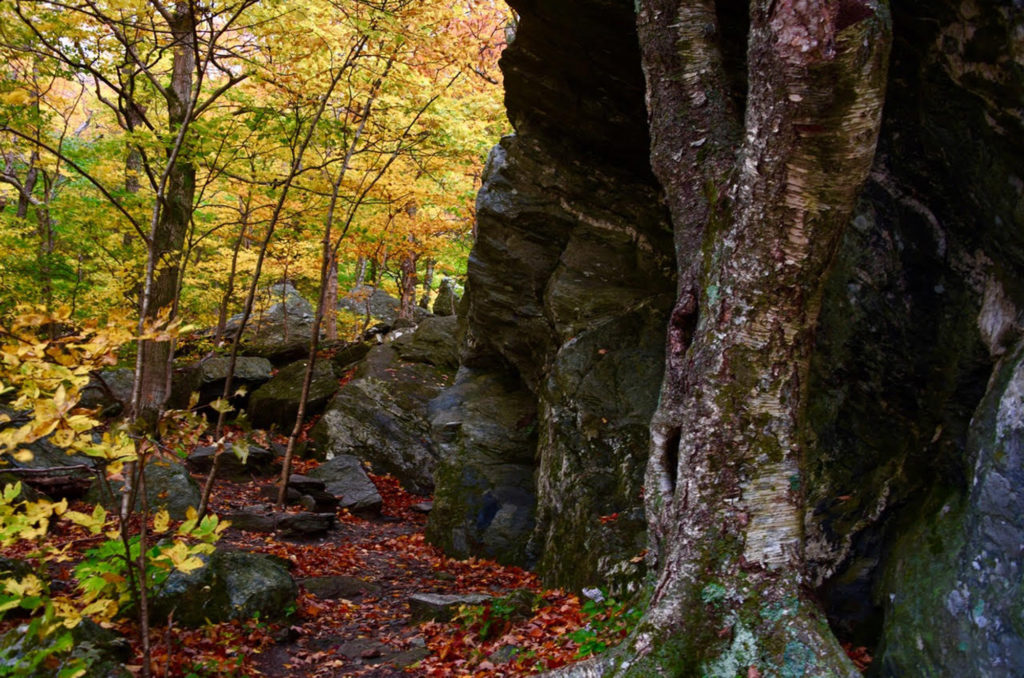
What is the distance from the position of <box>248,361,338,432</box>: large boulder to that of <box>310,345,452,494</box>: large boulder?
1.07 metres

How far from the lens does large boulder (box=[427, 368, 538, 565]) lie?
7.94 meters

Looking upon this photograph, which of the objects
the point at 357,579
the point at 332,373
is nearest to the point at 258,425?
the point at 332,373

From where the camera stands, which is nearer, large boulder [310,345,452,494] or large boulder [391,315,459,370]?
large boulder [310,345,452,494]

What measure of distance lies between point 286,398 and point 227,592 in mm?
8337

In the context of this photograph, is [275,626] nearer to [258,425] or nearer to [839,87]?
[839,87]

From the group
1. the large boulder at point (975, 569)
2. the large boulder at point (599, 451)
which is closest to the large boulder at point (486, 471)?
the large boulder at point (599, 451)

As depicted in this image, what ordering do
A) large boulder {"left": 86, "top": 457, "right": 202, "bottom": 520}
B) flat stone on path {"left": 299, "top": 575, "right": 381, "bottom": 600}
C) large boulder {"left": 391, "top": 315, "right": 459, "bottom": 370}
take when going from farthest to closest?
large boulder {"left": 391, "top": 315, "right": 459, "bottom": 370}, large boulder {"left": 86, "top": 457, "right": 202, "bottom": 520}, flat stone on path {"left": 299, "top": 575, "right": 381, "bottom": 600}

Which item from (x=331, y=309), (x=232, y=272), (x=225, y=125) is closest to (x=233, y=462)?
(x=232, y=272)

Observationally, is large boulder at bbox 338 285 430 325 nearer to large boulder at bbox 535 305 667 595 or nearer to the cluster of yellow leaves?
large boulder at bbox 535 305 667 595

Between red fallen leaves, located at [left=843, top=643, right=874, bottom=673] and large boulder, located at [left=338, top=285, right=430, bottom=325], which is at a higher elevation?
large boulder, located at [left=338, top=285, right=430, bottom=325]

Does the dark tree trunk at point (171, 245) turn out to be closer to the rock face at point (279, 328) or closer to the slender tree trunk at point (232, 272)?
the slender tree trunk at point (232, 272)

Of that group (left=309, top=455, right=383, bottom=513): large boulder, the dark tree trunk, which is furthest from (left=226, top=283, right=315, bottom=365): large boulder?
(left=309, top=455, right=383, bottom=513): large boulder

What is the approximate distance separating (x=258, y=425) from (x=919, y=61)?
41.2ft

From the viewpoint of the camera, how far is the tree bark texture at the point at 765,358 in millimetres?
2961
